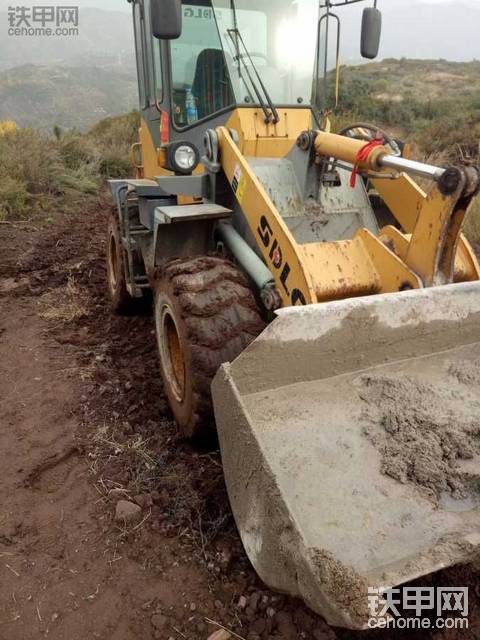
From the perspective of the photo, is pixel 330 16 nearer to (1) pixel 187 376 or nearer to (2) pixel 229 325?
(2) pixel 229 325

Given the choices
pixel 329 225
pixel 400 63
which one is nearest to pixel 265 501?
pixel 329 225

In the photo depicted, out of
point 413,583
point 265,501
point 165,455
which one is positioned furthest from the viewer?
point 165,455

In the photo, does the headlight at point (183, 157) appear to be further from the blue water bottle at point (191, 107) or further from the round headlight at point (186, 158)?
the blue water bottle at point (191, 107)

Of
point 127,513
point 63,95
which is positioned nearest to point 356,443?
point 127,513

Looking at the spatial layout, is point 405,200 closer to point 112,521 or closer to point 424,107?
point 112,521

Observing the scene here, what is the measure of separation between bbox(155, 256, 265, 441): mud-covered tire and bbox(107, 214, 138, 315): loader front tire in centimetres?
194

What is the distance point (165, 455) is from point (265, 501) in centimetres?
115

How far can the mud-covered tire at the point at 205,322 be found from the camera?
2.66 meters

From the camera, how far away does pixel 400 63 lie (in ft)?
117

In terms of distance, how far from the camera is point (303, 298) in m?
2.60

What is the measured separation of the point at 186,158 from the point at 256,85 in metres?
0.74

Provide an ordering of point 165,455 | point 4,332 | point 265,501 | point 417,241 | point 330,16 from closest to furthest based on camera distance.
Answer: point 265,501, point 417,241, point 165,455, point 330,16, point 4,332

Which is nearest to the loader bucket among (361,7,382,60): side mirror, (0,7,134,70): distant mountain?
(361,7,382,60): side mirror

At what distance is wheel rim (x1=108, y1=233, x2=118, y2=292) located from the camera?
16.7 feet
